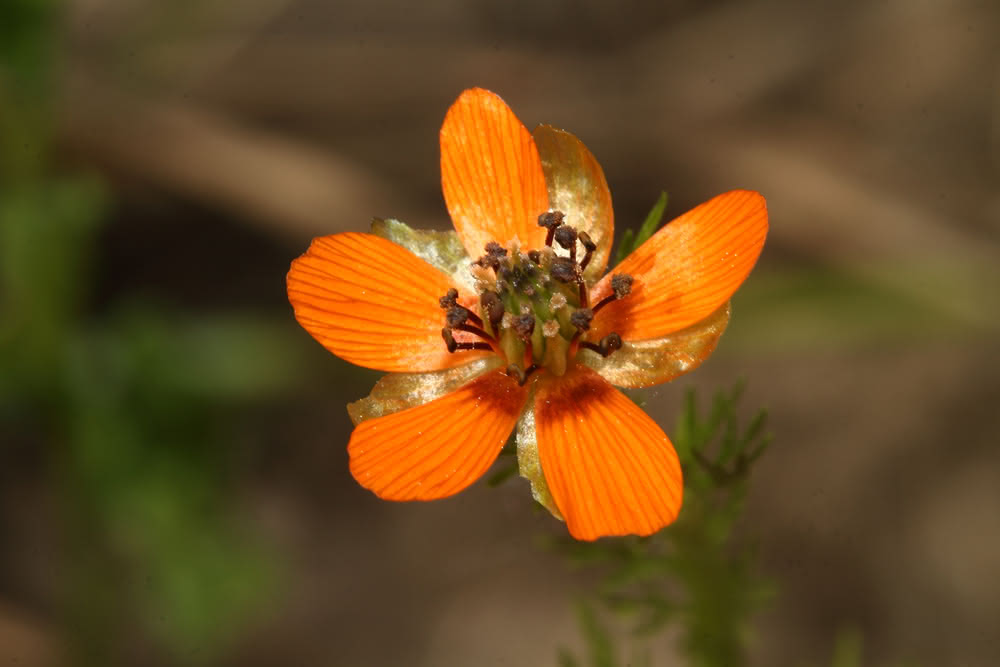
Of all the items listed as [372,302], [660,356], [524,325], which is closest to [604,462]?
[660,356]

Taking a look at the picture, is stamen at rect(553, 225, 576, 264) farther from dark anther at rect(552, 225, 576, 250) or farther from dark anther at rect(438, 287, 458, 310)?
dark anther at rect(438, 287, 458, 310)

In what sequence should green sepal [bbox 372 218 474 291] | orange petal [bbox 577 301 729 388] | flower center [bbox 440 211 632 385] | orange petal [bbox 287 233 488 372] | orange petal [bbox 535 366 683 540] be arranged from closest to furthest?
orange petal [bbox 535 366 683 540], orange petal [bbox 577 301 729 388], orange petal [bbox 287 233 488 372], flower center [bbox 440 211 632 385], green sepal [bbox 372 218 474 291]

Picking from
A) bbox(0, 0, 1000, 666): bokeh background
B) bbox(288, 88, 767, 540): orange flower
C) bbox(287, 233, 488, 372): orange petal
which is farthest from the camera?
bbox(0, 0, 1000, 666): bokeh background

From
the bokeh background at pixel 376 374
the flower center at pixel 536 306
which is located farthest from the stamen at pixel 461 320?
the bokeh background at pixel 376 374

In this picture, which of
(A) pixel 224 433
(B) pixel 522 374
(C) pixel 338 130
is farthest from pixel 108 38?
(B) pixel 522 374

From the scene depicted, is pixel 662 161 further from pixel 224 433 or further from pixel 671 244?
pixel 671 244

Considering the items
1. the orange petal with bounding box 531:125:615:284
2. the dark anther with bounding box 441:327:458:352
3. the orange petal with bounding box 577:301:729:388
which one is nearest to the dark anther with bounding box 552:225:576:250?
the orange petal with bounding box 531:125:615:284
